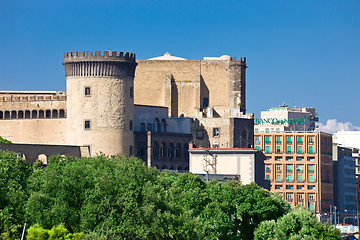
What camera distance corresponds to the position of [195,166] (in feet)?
528

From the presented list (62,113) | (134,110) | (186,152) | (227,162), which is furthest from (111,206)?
(186,152)

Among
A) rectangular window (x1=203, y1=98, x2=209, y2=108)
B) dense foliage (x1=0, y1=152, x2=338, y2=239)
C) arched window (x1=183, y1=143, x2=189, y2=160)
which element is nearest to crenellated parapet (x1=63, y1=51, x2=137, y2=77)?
arched window (x1=183, y1=143, x2=189, y2=160)

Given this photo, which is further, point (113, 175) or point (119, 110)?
point (119, 110)

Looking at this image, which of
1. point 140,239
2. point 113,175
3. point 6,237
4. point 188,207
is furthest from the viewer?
point 188,207

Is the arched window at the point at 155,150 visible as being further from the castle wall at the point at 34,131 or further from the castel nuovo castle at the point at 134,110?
the castle wall at the point at 34,131

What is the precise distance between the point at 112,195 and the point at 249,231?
20.0 m

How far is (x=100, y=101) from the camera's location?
152 m

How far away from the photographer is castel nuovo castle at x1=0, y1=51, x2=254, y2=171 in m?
152

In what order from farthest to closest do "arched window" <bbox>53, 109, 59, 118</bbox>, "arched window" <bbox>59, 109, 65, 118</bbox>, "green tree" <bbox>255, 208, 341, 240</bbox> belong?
1. "arched window" <bbox>53, 109, 59, 118</bbox>
2. "arched window" <bbox>59, 109, 65, 118</bbox>
3. "green tree" <bbox>255, 208, 341, 240</bbox>

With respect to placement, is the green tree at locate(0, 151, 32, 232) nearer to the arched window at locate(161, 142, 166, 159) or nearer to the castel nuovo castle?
the castel nuovo castle

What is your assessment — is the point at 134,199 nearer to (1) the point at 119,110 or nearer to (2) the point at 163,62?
(1) the point at 119,110

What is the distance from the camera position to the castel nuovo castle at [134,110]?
152125 mm

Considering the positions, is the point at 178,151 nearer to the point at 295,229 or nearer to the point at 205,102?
the point at 205,102

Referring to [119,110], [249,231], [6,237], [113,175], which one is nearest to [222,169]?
[119,110]
